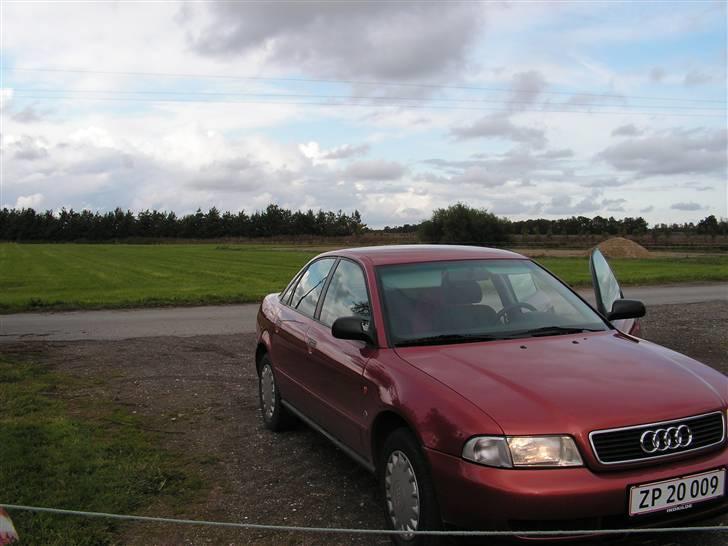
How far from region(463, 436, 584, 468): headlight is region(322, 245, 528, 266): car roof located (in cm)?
193

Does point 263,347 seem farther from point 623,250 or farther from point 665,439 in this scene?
point 623,250

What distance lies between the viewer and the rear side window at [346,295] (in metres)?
4.48

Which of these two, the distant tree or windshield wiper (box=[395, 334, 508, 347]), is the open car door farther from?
the distant tree

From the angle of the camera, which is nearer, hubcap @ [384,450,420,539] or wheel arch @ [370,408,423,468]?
hubcap @ [384,450,420,539]

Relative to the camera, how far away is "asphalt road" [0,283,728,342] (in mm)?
12156

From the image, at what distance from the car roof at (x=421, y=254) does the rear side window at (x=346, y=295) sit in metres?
0.11

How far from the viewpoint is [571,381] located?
3273 mm

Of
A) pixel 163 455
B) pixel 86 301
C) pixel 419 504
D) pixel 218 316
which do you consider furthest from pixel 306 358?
pixel 86 301

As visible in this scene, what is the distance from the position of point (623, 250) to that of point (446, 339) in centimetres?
5027

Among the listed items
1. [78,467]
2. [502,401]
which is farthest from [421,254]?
[78,467]

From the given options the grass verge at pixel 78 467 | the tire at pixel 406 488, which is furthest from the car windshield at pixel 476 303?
the grass verge at pixel 78 467

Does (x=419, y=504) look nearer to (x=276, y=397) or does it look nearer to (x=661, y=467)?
(x=661, y=467)

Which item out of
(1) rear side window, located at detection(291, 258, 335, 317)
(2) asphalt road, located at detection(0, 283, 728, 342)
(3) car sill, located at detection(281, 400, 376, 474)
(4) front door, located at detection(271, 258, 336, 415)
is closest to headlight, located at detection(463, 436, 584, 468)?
(3) car sill, located at detection(281, 400, 376, 474)

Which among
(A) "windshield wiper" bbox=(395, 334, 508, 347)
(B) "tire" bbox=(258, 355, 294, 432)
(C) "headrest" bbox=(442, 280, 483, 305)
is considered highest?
(C) "headrest" bbox=(442, 280, 483, 305)
